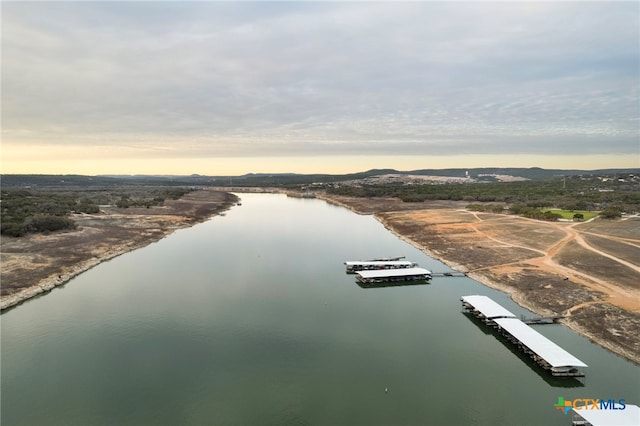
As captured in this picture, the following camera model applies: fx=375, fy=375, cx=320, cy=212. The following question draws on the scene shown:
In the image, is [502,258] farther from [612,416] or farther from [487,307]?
[612,416]

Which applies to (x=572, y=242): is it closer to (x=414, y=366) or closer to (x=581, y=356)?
(x=581, y=356)

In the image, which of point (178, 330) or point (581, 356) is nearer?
point (581, 356)

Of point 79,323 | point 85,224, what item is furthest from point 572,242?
point 85,224

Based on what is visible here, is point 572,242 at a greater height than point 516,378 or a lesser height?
greater

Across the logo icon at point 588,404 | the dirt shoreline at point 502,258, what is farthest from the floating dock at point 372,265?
the logo icon at point 588,404

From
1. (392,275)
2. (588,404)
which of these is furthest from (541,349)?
(392,275)

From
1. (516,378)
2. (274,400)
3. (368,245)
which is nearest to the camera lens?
(274,400)
